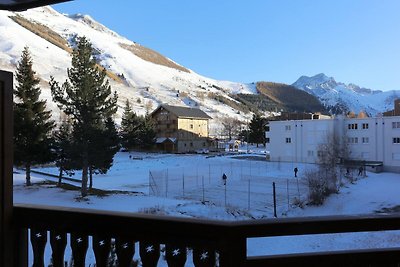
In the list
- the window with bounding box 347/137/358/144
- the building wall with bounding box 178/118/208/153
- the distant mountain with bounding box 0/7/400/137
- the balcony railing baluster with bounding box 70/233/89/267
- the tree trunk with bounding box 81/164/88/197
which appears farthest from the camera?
the distant mountain with bounding box 0/7/400/137

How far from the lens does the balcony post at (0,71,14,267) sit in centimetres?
144

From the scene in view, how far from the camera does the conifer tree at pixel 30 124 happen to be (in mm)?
14539

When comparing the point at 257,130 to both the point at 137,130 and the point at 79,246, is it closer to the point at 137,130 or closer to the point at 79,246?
the point at 137,130

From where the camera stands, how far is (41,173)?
18781mm

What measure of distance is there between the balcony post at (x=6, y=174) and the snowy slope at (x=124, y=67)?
53.6 metres

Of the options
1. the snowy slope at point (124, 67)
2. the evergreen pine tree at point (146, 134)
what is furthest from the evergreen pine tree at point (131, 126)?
the snowy slope at point (124, 67)

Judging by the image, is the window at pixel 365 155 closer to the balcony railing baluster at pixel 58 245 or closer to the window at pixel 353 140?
Result: the window at pixel 353 140

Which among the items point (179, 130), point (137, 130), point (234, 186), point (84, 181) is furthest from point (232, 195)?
point (179, 130)

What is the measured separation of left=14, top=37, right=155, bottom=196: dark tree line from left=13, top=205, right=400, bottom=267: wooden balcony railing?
1423cm

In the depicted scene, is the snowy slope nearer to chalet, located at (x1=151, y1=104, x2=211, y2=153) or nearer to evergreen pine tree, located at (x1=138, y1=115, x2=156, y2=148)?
chalet, located at (x1=151, y1=104, x2=211, y2=153)

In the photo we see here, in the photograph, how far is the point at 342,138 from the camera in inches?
1072

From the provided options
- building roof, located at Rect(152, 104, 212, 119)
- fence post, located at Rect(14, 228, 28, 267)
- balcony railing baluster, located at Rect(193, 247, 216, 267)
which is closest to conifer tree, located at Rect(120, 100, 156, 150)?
building roof, located at Rect(152, 104, 212, 119)

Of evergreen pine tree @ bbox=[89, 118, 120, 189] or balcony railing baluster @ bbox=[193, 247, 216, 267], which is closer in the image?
balcony railing baluster @ bbox=[193, 247, 216, 267]

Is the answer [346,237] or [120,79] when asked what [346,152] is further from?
[120,79]
